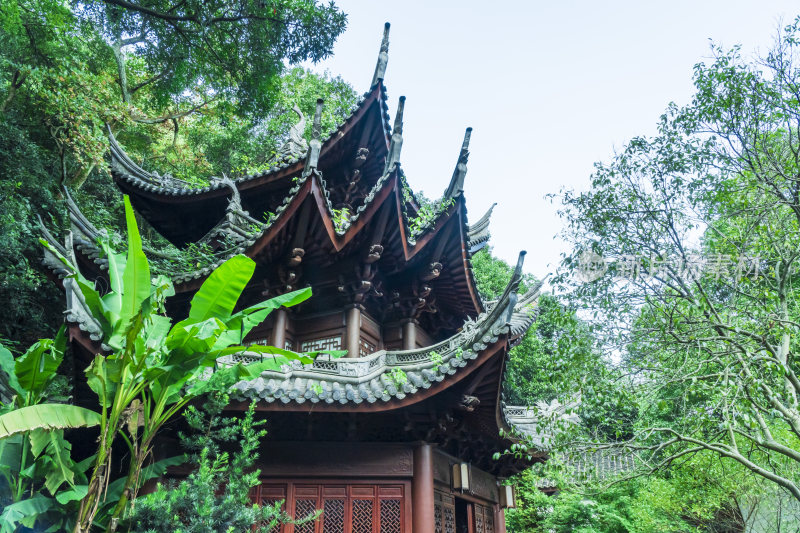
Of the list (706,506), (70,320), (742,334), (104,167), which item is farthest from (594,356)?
(104,167)

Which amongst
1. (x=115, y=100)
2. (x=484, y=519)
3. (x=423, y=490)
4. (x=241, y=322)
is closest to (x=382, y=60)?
(x=241, y=322)

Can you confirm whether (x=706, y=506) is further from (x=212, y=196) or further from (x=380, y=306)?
(x=212, y=196)

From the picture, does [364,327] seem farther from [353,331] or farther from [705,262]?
[705,262]

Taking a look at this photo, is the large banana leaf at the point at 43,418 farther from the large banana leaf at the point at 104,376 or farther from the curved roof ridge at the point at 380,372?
the curved roof ridge at the point at 380,372

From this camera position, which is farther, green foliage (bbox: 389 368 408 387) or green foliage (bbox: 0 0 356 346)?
green foliage (bbox: 0 0 356 346)

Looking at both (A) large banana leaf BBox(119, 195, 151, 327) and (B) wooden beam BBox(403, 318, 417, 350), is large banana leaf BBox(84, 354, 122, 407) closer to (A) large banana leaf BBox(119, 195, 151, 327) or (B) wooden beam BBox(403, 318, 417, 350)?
(A) large banana leaf BBox(119, 195, 151, 327)

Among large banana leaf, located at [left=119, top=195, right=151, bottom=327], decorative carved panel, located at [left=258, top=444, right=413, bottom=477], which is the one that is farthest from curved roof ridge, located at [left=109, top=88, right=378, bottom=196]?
decorative carved panel, located at [left=258, top=444, right=413, bottom=477]

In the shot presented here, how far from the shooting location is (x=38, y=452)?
442cm

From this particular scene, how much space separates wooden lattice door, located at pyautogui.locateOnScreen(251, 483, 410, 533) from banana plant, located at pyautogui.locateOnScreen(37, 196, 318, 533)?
75.3 inches

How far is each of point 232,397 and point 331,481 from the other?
64.2 inches

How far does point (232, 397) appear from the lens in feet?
18.8

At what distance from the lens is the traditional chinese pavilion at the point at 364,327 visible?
6.21 m

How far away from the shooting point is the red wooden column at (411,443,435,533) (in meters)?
6.22

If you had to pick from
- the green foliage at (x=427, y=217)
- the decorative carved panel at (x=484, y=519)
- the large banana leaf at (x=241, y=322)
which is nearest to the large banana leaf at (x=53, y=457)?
the large banana leaf at (x=241, y=322)
